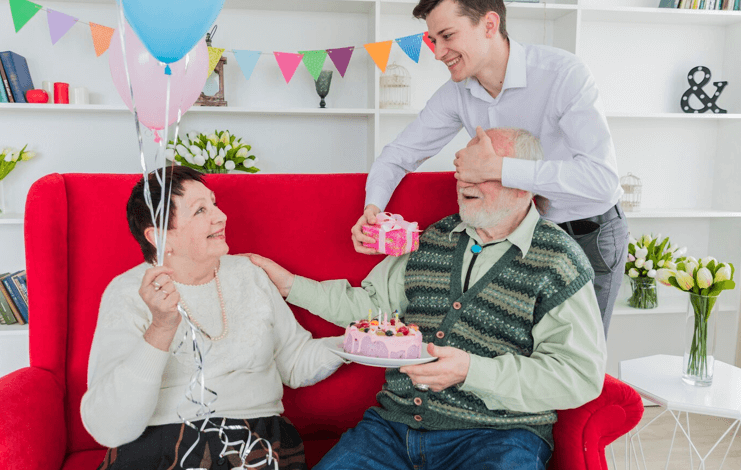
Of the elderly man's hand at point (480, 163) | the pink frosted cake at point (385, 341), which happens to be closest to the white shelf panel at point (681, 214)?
the elderly man's hand at point (480, 163)

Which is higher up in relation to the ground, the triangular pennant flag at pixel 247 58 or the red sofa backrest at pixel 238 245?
the triangular pennant flag at pixel 247 58

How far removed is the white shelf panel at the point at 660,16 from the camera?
126 inches

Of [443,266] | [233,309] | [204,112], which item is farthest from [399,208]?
[204,112]

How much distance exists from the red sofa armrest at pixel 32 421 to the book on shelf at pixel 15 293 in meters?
1.61

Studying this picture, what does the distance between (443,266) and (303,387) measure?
531 mm

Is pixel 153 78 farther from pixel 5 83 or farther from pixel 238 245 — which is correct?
pixel 5 83

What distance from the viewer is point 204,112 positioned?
3209 millimetres

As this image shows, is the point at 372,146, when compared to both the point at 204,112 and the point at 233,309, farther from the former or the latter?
the point at 233,309

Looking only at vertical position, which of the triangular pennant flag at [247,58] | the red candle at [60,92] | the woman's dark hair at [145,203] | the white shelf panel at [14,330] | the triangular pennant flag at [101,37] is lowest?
the white shelf panel at [14,330]

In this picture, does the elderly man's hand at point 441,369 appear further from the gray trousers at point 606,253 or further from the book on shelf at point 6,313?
the book on shelf at point 6,313

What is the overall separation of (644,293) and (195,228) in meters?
2.62

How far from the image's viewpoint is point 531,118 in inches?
72.2

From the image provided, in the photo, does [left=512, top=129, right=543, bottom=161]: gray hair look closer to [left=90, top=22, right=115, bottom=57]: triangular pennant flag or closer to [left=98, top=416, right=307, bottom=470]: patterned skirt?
[left=98, top=416, right=307, bottom=470]: patterned skirt

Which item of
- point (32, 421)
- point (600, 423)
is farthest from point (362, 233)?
point (32, 421)
